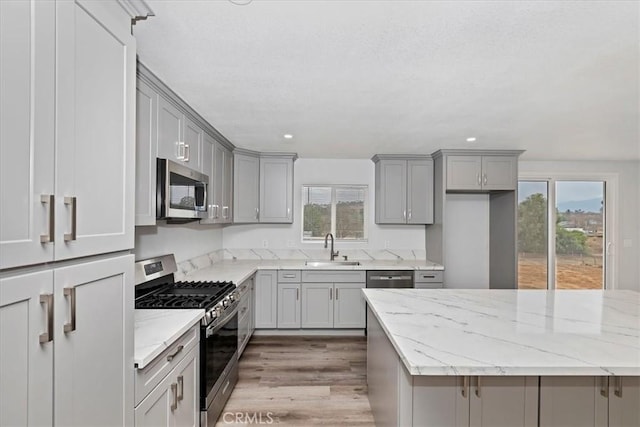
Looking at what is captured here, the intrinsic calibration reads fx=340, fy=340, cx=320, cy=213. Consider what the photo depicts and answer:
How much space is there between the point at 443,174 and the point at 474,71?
2335 millimetres

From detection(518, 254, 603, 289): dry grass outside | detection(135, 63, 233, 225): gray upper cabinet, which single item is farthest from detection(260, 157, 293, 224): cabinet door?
detection(518, 254, 603, 289): dry grass outside

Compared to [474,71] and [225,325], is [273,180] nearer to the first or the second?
[225,325]

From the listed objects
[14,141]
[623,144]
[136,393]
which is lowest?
[136,393]

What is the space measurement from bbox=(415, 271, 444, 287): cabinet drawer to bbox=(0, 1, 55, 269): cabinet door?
388 cm

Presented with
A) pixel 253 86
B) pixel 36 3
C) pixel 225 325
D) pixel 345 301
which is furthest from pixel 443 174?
pixel 36 3

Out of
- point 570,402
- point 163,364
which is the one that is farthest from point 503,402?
point 163,364

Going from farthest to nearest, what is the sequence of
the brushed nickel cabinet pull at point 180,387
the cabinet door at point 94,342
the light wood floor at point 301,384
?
the light wood floor at point 301,384 → the brushed nickel cabinet pull at point 180,387 → the cabinet door at point 94,342

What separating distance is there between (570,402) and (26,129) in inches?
87.7

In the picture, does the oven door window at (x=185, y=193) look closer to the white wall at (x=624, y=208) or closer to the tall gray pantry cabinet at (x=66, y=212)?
the tall gray pantry cabinet at (x=66, y=212)

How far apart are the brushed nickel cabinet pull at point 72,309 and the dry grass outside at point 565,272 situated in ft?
17.7

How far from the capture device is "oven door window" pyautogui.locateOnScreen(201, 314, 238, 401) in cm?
213

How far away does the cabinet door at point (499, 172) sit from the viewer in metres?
4.23

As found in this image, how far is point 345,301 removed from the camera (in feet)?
13.8

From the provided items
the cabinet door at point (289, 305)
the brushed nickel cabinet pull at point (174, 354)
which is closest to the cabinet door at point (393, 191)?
the cabinet door at point (289, 305)
